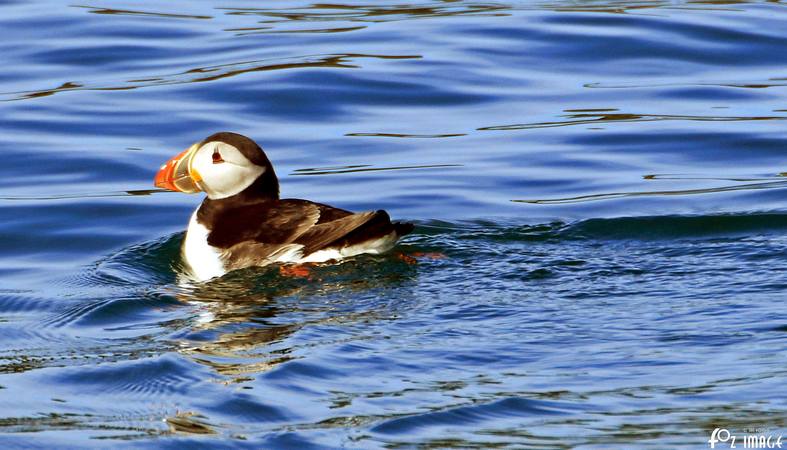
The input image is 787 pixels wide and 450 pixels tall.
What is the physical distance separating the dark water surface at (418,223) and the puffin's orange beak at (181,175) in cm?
50

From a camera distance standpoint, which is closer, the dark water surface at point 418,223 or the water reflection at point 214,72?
the dark water surface at point 418,223

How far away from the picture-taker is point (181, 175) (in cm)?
818

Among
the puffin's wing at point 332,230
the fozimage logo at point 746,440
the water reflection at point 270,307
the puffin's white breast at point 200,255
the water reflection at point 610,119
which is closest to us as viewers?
the fozimage logo at point 746,440

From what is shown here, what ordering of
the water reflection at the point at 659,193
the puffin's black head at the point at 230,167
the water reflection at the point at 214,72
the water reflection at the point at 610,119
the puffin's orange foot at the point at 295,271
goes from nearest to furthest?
1. the puffin's orange foot at the point at 295,271
2. the puffin's black head at the point at 230,167
3. the water reflection at the point at 659,193
4. the water reflection at the point at 610,119
5. the water reflection at the point at 214,72

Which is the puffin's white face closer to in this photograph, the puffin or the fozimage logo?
the puffin

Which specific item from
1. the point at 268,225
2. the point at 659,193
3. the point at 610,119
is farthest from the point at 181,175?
the point at 610,119

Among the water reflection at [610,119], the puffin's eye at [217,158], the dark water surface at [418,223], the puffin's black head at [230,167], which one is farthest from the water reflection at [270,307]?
the water reflection at [610,119]

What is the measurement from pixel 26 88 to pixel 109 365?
759 cm

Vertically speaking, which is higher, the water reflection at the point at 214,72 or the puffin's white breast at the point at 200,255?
the water reflection at the point at 214,72

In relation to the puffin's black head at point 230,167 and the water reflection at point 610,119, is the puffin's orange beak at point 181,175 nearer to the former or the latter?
the puffin's black head at point 230,167

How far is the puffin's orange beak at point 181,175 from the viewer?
8109mm

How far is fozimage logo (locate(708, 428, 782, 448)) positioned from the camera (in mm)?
4805

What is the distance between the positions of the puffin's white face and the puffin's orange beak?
0.03 metres

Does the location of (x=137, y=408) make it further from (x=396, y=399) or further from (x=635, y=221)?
(x=635, y=221)
